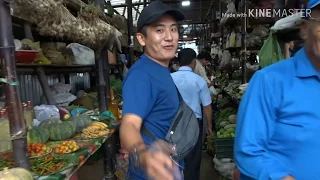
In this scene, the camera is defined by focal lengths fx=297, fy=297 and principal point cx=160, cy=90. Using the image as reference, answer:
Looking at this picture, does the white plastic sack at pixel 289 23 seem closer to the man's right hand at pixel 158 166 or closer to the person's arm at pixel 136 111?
the person's arm at pixel 136 111

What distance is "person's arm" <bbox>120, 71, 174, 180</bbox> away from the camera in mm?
1067

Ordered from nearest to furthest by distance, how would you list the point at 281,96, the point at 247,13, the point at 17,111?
the point at 281,96 < the point at 17,111 < the point at 247,13

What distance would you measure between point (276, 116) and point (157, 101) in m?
0.65

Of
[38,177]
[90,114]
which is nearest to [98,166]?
[90,114]

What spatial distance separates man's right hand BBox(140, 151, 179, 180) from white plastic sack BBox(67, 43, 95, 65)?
487 centimetres

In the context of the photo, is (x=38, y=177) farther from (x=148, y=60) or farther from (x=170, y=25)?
(x=170, y=25)

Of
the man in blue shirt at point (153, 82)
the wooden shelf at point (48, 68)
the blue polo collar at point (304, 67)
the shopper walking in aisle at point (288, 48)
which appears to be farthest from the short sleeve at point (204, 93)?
the blue polo collar at point (304, 67)

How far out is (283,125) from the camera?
1357 mm

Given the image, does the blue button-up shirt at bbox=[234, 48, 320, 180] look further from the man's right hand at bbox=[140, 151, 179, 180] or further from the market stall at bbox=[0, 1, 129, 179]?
the market stall at bbox=[0, 1, 129, 179]

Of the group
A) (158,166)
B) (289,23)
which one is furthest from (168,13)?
(289,23)

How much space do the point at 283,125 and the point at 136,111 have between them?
70cm

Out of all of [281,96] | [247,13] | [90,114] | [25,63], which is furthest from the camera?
[247,13]

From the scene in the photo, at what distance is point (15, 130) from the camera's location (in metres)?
1.98

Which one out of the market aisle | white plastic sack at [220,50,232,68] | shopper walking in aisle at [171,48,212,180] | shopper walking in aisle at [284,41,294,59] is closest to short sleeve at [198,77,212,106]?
shopper walking in aisle at [171,48,212,180]
